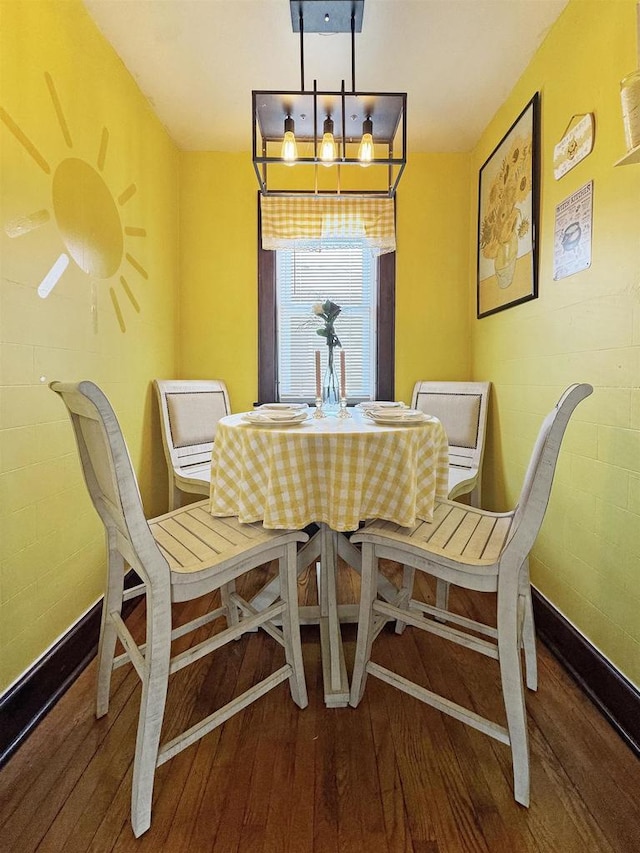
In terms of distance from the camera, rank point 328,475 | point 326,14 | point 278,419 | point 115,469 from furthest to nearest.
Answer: point 326,14, point 278,419, point 328,475, point 115,469

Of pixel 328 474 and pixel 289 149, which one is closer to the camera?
pixel 328 474

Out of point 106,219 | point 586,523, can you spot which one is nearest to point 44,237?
point 106,219

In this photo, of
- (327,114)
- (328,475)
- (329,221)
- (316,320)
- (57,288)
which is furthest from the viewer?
(316,320)

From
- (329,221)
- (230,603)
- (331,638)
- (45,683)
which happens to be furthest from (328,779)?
(329,221)

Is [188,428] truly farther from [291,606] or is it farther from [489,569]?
[489,569]

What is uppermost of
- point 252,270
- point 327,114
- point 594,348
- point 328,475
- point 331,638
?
point 327,114

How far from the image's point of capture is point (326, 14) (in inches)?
67.7

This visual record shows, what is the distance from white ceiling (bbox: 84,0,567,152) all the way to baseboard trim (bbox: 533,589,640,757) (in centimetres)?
246

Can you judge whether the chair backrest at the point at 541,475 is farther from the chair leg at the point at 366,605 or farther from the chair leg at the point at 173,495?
the chair leg at the point at 173,495

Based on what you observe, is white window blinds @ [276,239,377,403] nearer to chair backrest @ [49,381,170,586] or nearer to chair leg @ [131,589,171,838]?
chair backrest @ [49,381,170,586]

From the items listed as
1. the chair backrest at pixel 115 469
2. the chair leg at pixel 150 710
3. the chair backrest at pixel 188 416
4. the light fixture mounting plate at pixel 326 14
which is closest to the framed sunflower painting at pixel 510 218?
the light fixture mounting plate at pixel 326 14

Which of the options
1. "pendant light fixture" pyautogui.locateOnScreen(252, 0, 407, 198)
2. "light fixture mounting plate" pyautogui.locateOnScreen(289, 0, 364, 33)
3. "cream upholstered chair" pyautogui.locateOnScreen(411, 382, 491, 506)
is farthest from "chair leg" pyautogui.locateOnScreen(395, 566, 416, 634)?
"light fixture mounting plate" pyautogui.locateOnScreen(289, 0, 364, 33)

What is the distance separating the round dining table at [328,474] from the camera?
1.30 meters

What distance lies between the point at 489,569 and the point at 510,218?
1895 millimetres
